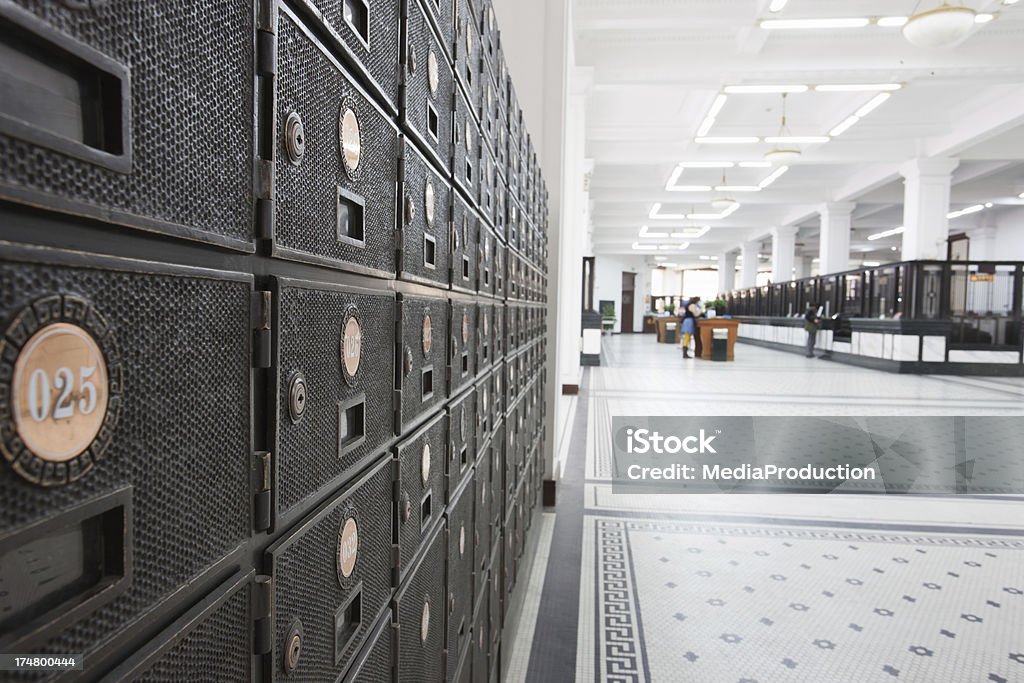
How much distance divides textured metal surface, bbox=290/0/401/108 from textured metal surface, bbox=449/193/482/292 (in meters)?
0.42

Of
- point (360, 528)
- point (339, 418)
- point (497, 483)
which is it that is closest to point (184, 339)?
point (339, 418)

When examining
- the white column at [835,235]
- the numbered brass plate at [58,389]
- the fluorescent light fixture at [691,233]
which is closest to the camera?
the numbered brass plate at [58,389]

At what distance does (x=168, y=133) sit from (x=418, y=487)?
27.5 inches

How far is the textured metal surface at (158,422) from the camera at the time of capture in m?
0.28

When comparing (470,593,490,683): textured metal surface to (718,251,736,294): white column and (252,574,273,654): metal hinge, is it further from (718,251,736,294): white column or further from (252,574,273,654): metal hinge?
(718,251,736,294): white column

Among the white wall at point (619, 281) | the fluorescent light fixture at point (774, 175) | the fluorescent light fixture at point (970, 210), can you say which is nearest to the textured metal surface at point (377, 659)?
the fluorescent light fixture at point (774, 175)

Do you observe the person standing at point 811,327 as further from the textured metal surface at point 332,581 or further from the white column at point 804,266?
the white column at point 804,266

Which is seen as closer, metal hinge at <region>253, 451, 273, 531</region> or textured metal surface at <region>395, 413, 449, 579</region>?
metal hinge at <region>253, 451, 273, 531</region>

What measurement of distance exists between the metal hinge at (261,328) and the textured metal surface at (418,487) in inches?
15.5

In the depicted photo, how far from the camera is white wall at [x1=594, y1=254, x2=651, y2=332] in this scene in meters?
30.3

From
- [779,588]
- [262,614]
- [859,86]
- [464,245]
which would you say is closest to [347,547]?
[262,614]

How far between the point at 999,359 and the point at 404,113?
13.4 metres

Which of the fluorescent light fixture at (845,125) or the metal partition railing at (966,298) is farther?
the metal partition railing at (966,298)

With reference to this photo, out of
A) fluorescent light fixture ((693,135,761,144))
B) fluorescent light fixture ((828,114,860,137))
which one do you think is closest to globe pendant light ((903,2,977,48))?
fluorescent light fixture ((828,114,860,137))
